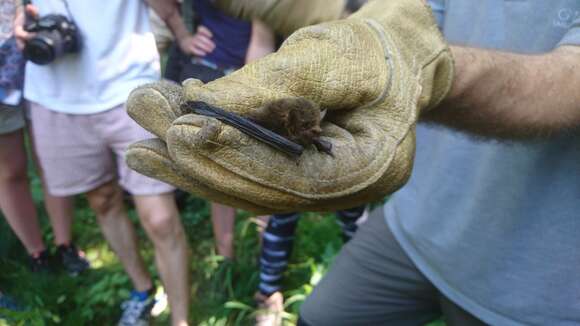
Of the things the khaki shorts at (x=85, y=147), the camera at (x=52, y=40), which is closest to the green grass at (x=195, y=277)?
the khaki shorts at (x=85, y=147)

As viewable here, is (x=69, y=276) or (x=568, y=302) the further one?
(x=69, y=276)

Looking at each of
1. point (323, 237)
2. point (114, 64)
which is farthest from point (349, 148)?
point (323, 237)

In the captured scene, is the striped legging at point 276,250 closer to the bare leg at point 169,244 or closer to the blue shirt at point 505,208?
the bare leg at point 169,244

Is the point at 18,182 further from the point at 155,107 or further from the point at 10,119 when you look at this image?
the point at 155,107

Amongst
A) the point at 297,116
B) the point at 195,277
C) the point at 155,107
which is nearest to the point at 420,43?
the point at 297,116

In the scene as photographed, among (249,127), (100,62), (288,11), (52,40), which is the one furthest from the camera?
(100,62)

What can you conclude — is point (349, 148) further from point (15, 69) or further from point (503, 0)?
point (15, 69)
